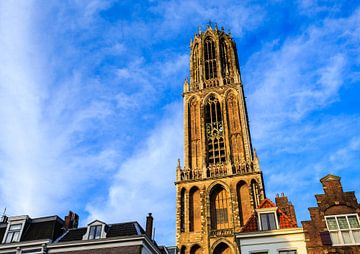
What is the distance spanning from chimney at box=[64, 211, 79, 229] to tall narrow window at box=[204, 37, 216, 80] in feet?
97.3

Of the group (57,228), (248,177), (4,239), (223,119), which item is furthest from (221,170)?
(4,239)

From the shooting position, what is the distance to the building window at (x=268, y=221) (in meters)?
19.2

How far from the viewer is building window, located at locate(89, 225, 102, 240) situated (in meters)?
21.3

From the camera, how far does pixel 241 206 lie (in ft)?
118

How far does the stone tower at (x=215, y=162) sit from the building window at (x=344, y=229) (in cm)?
1680

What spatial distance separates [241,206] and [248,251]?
59.2 feet

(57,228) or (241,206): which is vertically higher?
(241,206)

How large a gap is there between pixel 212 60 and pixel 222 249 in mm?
28566

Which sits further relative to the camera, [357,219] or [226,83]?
[226,83]

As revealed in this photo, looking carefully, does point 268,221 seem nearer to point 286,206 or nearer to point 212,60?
point 286,206

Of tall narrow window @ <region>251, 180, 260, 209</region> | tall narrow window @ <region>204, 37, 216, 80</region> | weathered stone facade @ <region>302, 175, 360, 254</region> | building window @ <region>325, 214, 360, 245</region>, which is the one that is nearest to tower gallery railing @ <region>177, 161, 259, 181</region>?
tall narrow window @ <region>251, 180, 260, 209</region>

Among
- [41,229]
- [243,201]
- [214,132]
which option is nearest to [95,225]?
[41,229]

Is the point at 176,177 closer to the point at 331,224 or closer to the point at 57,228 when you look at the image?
the point at 57,228

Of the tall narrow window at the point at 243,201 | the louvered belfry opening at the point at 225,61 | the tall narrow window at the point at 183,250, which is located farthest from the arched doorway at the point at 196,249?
the louvered belfry opening at the point at 225,61
